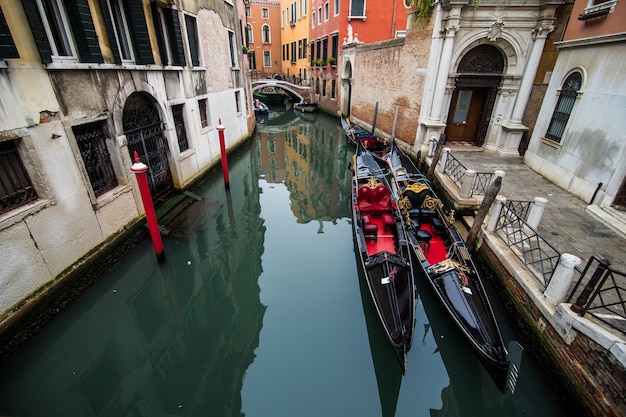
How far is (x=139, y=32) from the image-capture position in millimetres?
5379

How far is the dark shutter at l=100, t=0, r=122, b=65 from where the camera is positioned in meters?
4.57

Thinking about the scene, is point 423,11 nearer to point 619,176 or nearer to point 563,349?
Answer: point 619,176

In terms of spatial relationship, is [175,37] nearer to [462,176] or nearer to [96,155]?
[96,155]

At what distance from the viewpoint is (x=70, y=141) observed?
13.2 ft

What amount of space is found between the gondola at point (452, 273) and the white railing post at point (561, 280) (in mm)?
601

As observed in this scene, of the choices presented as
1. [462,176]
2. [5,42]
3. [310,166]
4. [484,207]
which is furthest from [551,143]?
[5,42]

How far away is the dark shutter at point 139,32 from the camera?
5223 millimetres

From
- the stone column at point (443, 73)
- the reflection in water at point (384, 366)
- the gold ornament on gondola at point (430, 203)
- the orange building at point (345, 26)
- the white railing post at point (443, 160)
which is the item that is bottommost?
the reflection in water at point (384, 366)

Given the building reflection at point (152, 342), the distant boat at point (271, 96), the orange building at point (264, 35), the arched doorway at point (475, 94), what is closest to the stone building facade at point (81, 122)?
the building reflection at point (152, 342)

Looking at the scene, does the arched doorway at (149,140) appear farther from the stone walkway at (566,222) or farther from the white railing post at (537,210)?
the stone walkway at (566,222)

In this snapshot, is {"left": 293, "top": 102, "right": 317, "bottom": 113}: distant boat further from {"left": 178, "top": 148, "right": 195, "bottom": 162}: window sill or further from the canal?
the canal

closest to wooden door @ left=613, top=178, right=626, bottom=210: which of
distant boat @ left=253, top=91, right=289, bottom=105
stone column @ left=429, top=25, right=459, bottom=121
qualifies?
stone column @ left=429, top=25, right=459, bottom=121

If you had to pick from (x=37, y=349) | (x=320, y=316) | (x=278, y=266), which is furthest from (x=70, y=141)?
(x=320, y=316)

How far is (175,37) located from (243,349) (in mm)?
6254
